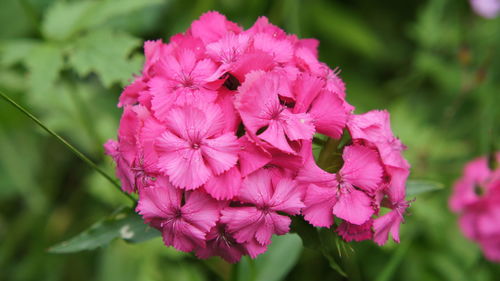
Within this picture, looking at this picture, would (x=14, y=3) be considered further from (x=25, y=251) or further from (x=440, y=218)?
(x=440, y=218)

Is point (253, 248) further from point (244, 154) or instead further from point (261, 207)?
point (244, 154)

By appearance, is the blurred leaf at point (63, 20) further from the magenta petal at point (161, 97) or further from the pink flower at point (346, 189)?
the pink flower at point (346, 189)

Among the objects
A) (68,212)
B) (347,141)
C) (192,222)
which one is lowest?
(68,212)

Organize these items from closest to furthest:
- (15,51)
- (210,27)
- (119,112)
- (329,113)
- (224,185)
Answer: (224,185) < (329,113) < (210,27) < (15,51) < (119,112)

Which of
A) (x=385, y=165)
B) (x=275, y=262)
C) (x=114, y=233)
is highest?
(x=385, y=165)

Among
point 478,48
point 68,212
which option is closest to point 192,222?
point 68,212

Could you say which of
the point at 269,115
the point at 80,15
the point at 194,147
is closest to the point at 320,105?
the point at 269,115

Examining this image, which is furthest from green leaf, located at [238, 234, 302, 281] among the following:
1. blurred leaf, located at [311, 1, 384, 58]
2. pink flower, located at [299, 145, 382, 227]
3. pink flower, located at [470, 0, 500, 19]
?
pink flower, located at [470, 0, 500, 19]
